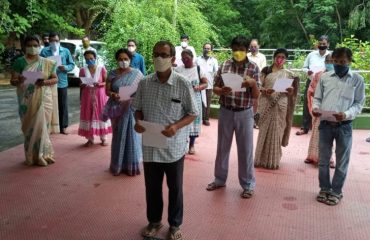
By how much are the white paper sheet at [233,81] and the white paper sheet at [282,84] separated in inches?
44.3

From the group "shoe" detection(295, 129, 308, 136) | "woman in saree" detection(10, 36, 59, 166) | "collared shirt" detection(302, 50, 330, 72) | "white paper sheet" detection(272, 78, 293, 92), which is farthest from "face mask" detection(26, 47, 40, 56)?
"shoe" detection(295, 129, 308, 136)

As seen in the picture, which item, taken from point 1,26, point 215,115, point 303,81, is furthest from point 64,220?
point 1,26

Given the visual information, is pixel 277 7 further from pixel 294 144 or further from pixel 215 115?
pixel 294 144

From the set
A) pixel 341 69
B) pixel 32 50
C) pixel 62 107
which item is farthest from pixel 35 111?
pixel 341 69

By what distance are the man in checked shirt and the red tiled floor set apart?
342 millimetres

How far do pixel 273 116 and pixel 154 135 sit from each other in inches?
113

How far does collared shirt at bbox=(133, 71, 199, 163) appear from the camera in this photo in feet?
11.1

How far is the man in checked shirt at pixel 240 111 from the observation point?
4441 mm

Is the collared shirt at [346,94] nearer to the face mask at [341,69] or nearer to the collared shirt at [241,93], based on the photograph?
the face mask at [341,69]

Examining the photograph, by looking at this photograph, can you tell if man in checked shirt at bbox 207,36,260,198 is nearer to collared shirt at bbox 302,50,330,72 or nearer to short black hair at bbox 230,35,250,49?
short black hair at bbox 230,35,250,49

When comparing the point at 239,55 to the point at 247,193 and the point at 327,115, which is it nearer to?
the point at 327,115

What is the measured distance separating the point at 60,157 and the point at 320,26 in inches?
716

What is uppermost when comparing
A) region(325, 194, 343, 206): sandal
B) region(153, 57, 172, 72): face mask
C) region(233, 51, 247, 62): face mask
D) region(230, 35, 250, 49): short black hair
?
region(230, 35, 250, 49): short black hair

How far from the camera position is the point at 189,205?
14.5 ft
